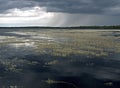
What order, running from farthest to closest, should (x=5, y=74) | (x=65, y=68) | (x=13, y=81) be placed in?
(x=65, y=68) → (x=5, y=74) → (x=13, y=81)

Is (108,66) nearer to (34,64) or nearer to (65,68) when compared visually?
(65,68)

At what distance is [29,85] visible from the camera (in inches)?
877

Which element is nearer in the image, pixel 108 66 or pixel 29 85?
pixel 29 85

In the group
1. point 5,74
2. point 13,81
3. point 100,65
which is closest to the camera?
point 13,81

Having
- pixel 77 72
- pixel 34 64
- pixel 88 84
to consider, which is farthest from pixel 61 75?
pixel 34 64

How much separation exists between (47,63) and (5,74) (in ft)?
26.9

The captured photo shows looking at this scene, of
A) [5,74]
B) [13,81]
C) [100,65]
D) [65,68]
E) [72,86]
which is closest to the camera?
[72,86]

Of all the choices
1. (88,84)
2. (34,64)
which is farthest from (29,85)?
(34,64)

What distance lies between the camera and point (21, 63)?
33.6m

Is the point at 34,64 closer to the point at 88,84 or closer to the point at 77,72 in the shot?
the point at 77,72

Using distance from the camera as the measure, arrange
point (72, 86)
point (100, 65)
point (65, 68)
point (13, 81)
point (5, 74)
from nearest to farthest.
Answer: point (72, 86) < point (13, 81) < point (5, 74) < point (65, 68) < point (100, 65)

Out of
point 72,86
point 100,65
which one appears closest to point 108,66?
point 100,65

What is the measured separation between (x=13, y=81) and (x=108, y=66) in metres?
13.4

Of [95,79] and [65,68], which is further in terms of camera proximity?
[65,68]
